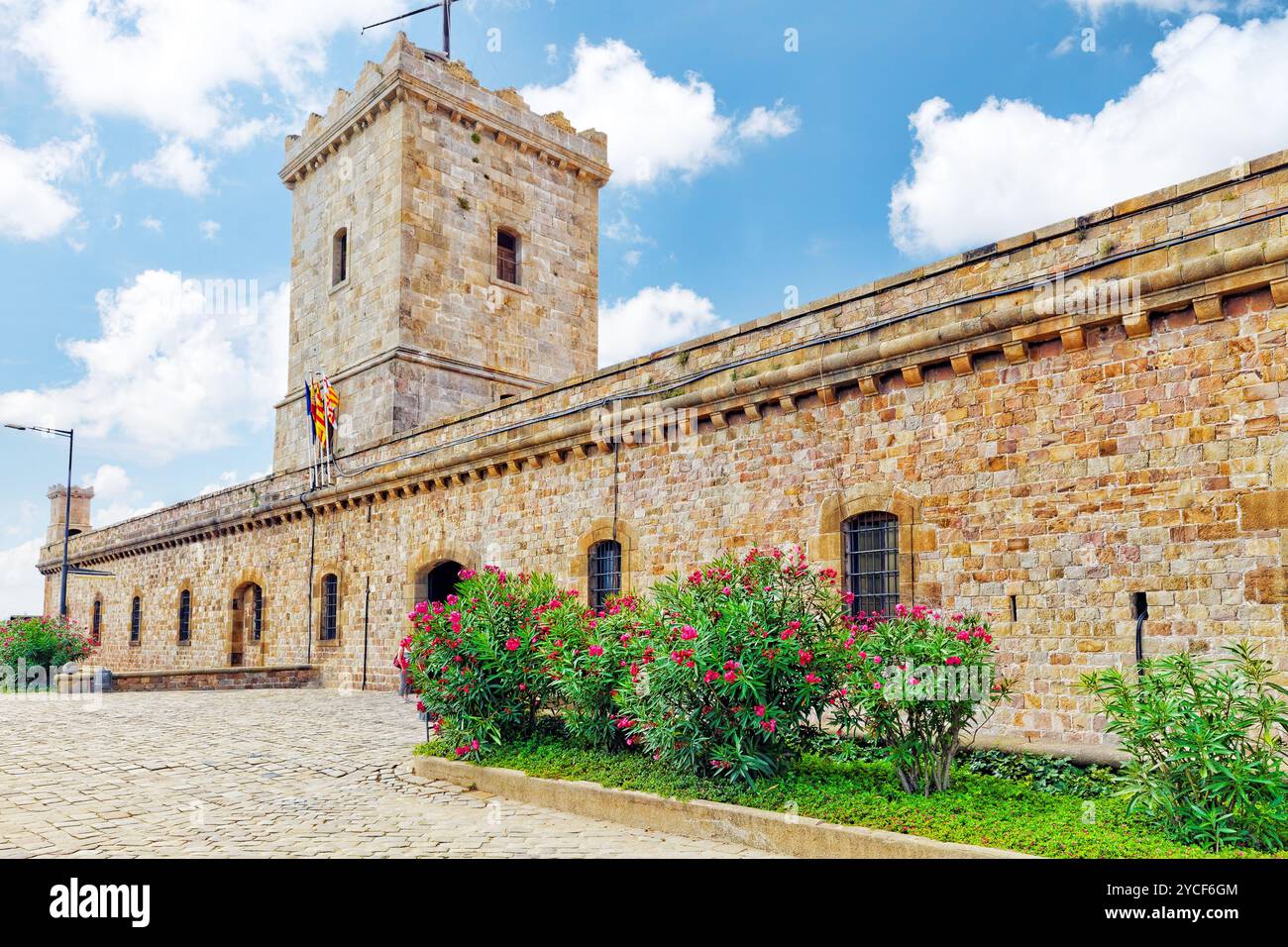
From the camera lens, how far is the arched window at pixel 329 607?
20.4 metres

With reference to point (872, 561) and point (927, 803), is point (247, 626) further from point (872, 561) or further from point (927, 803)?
point (927, 803)

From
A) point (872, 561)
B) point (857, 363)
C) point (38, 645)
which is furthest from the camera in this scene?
point (38, 645)

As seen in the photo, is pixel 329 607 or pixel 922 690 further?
pixel 329 607

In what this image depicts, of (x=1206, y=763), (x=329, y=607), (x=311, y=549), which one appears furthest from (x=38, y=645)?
(x=1206, y=763)

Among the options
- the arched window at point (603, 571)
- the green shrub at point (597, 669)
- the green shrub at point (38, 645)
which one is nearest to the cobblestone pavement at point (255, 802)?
the green shrub at point (597, 669)

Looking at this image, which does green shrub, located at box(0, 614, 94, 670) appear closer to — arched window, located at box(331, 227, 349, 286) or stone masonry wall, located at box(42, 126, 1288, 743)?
arched window, located at box(331, 227, 349, 286)

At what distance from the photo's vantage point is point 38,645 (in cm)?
2158

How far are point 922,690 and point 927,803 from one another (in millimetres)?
744

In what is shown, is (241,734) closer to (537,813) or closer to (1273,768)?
(537,813)

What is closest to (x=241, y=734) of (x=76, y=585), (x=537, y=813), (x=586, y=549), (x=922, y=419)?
(x=586, y=549)

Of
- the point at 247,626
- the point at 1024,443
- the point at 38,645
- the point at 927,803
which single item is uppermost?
the point at 1024,443

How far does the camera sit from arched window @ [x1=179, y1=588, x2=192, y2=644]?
26438 mm

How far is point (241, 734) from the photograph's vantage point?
40.1ft

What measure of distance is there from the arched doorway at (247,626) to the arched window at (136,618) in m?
7.54
